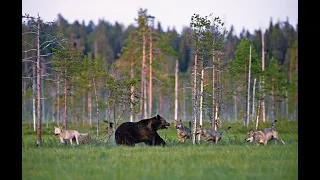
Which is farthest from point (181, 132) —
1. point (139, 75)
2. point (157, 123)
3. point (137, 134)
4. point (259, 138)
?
point (139, 75)

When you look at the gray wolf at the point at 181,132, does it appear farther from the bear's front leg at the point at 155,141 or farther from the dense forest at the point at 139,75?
the bear's front leg at the point at 155,141

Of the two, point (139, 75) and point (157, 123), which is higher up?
point (139, 75)

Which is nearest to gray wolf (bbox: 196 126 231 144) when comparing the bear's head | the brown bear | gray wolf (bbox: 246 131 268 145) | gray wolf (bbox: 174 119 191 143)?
gray wolf (bbox: 174 119 191 143)

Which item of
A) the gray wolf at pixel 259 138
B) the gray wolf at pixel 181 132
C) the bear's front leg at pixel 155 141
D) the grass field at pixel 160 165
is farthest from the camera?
the gray wolf at pixel 181 132

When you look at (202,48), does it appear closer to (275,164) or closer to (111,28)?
(275,164)

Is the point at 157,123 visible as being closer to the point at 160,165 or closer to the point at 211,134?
the point at 211,134

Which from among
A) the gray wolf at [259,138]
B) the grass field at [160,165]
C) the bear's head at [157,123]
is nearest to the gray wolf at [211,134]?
the gray wolf at [259,138]

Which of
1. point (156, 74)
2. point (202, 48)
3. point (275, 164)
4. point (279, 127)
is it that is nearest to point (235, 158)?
point (275, 164)

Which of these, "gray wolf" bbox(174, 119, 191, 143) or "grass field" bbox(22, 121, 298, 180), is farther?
"gray wolf" bbox(174, 119, 191, 143)

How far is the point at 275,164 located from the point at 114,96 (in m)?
15.7

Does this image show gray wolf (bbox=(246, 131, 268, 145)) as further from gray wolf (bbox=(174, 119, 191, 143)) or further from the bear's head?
the bear's head

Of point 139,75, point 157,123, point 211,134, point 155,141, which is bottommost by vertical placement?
point 155,141

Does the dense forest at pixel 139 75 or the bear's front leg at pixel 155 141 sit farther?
the dense forest at pixel 139 75

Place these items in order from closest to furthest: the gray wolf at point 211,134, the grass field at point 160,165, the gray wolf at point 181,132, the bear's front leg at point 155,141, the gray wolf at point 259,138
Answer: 1. the grass field at point 160,165
2. the bear's front leg at point 155,141
3. the gray wolf at point 259,138
4. the gray wolf at point 211,134
5. the gray wolf at point 181,132
